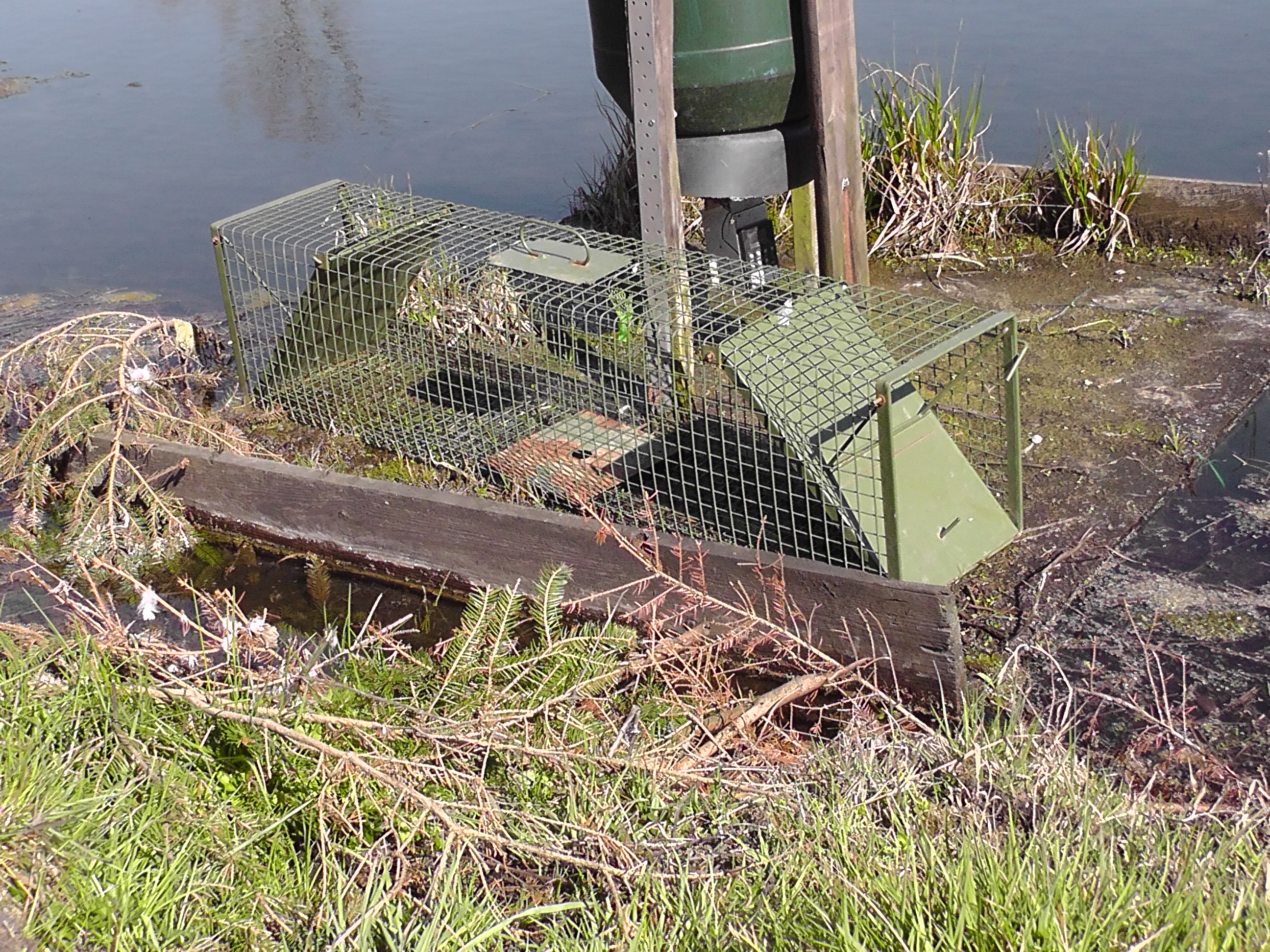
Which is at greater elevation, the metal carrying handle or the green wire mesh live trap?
the metal carrying handle

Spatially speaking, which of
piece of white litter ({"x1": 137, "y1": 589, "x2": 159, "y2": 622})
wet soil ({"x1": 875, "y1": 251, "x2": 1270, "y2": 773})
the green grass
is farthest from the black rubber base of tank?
piece of white litter ({"x1": 137, "y1": 589, "x2": 159, "y2": 622})

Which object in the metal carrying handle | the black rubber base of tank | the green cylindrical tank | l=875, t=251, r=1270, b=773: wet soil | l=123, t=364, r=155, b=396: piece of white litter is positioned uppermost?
the green cylindrical tank

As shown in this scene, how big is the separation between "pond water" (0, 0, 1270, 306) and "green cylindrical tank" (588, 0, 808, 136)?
299 cm

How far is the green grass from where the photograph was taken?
2.10 meters

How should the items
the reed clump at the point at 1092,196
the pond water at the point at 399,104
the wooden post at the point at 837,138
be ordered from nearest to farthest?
the wooden post at the point at 837,138 < the reed clump at the point at 1092,196 < the pond water at the point at 399,104

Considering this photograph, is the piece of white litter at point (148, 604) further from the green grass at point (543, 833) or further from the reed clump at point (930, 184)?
the reed clump at point (930, 184)

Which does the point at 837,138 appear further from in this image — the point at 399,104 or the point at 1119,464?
the point at 399,104

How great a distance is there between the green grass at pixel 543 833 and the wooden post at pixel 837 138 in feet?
8.04

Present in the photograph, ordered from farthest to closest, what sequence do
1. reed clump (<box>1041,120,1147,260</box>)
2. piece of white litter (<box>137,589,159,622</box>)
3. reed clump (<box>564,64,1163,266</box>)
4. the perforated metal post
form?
reed clump (<box>564,64,1163,266</box>)
reed clump (<box>1041,120,1147,260</box>)
the perforated metal post
piece of white litter (<box>137,589,159,622</box>)

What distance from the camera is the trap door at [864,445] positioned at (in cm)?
362

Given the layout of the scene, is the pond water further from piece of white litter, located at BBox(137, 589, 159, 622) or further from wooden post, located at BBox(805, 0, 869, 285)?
piece of white litter, located at BBox(137, 589, 159, 622)

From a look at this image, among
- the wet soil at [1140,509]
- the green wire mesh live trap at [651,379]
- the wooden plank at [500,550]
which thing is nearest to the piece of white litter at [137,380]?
the wooden plank at [500,550]

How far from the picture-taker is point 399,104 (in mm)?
10625

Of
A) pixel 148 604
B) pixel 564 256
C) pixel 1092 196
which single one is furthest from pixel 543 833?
pixel 1092 196
